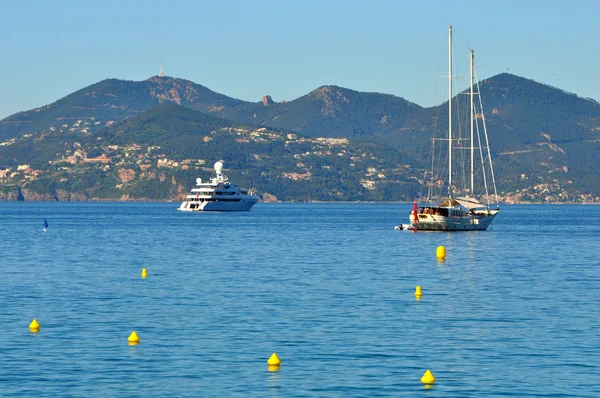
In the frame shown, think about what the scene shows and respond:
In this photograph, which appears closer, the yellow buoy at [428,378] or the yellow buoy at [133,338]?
the yellow buoy at [428,378]

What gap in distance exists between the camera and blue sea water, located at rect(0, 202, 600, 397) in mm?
32938

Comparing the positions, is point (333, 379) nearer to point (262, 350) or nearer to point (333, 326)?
point (262, 350)

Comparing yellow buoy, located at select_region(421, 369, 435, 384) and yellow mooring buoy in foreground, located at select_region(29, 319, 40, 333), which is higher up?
yellow mooring buoy in foreground, located at select_region(29, 319, 40, 333)

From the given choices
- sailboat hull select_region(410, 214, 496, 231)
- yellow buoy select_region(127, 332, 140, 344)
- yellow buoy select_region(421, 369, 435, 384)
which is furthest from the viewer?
sailboat hull select_region(410, 214, 496, 231)

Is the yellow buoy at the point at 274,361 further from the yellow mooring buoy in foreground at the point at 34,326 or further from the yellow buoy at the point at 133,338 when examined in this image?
the yellow mooring buoy in foreground at the point at 34,326

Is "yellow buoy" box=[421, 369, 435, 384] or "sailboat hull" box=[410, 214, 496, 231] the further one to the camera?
"sailboat hull" box=[410, 214, 496, 231]

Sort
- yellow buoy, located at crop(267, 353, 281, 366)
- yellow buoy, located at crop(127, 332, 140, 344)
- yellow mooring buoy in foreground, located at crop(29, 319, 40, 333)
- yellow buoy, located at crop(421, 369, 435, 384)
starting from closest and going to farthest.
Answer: yellow buoy, located at crop(421, 369, 435, 384) < yellow buoy, located at crop(267, 353, 281, 366) < yellow buoy, located at crop(127, 332, 140, 344) < yellow mooring buoy in foreground, located at crop(29, 319, 40, 333)

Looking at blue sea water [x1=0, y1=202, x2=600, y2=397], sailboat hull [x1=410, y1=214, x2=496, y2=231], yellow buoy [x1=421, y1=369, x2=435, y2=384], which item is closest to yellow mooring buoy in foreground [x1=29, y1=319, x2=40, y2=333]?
blue sea water [x1=0, y1=202, x2=600, y2=397]

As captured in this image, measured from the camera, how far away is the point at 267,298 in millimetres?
54594

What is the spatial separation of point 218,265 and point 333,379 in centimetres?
4616

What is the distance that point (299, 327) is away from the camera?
4366cm

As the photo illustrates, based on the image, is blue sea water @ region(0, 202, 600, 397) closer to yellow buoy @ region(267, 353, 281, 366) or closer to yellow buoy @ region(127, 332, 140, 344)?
yellow buoy @ region(267, 353, 281, 366)

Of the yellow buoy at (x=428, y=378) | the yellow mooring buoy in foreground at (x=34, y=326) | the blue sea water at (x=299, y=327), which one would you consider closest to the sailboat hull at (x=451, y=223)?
the blue sea water at (x=299, y=327)

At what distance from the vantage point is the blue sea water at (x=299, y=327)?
1297 inches
